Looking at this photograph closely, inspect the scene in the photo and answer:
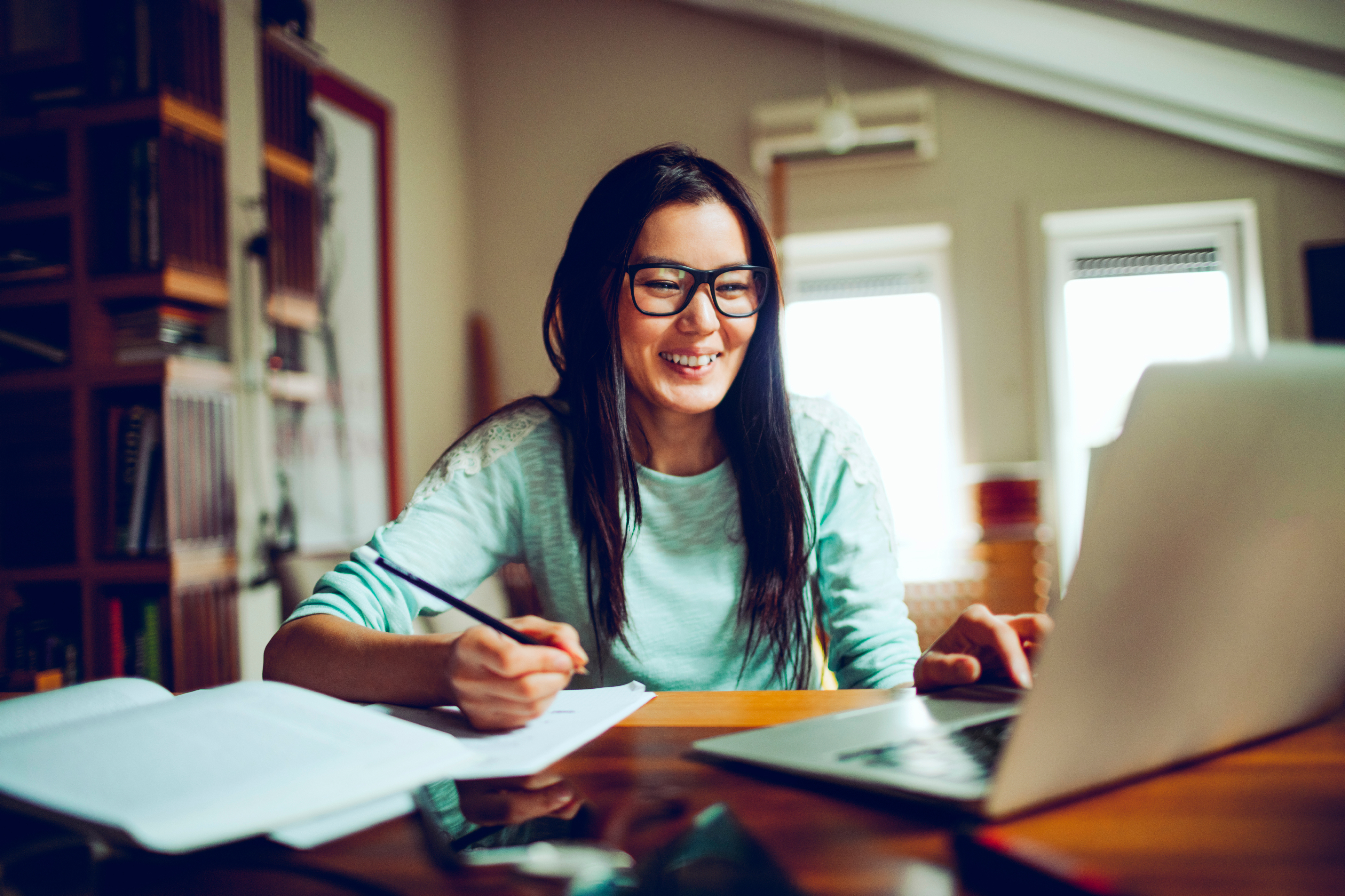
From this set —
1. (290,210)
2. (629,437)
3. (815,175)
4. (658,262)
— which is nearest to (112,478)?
(290,210)

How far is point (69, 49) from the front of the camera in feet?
6.64

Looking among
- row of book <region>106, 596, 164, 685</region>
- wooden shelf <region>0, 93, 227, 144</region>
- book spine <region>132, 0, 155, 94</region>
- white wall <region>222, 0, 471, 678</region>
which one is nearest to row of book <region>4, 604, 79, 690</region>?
row of book <region>106, 596, 164, 685</region>

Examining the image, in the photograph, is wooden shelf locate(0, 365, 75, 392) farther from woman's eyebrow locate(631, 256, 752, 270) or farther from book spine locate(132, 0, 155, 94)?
woman's eyebrow locate(631, 256, 752, 270)

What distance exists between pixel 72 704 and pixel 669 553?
66 cm

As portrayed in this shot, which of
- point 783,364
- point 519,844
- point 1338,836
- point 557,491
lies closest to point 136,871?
point 519,844

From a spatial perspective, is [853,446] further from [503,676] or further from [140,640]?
[140,640]

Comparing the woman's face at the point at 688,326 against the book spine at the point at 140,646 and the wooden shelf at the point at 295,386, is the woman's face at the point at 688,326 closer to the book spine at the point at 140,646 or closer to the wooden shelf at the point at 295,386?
the book spine at the point at 140,646

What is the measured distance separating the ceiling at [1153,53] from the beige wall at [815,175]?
11 centimetres

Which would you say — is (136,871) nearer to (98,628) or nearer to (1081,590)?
(1081,590)

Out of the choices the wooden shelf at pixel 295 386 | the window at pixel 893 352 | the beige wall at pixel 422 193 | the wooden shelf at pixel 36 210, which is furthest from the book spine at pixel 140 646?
the window at pixel 893 352

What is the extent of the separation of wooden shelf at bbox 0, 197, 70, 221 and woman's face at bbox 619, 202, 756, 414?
1.63 m

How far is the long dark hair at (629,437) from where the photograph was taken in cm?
112

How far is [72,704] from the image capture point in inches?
26.0

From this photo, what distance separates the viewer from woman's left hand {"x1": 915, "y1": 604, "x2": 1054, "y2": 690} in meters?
0.72
